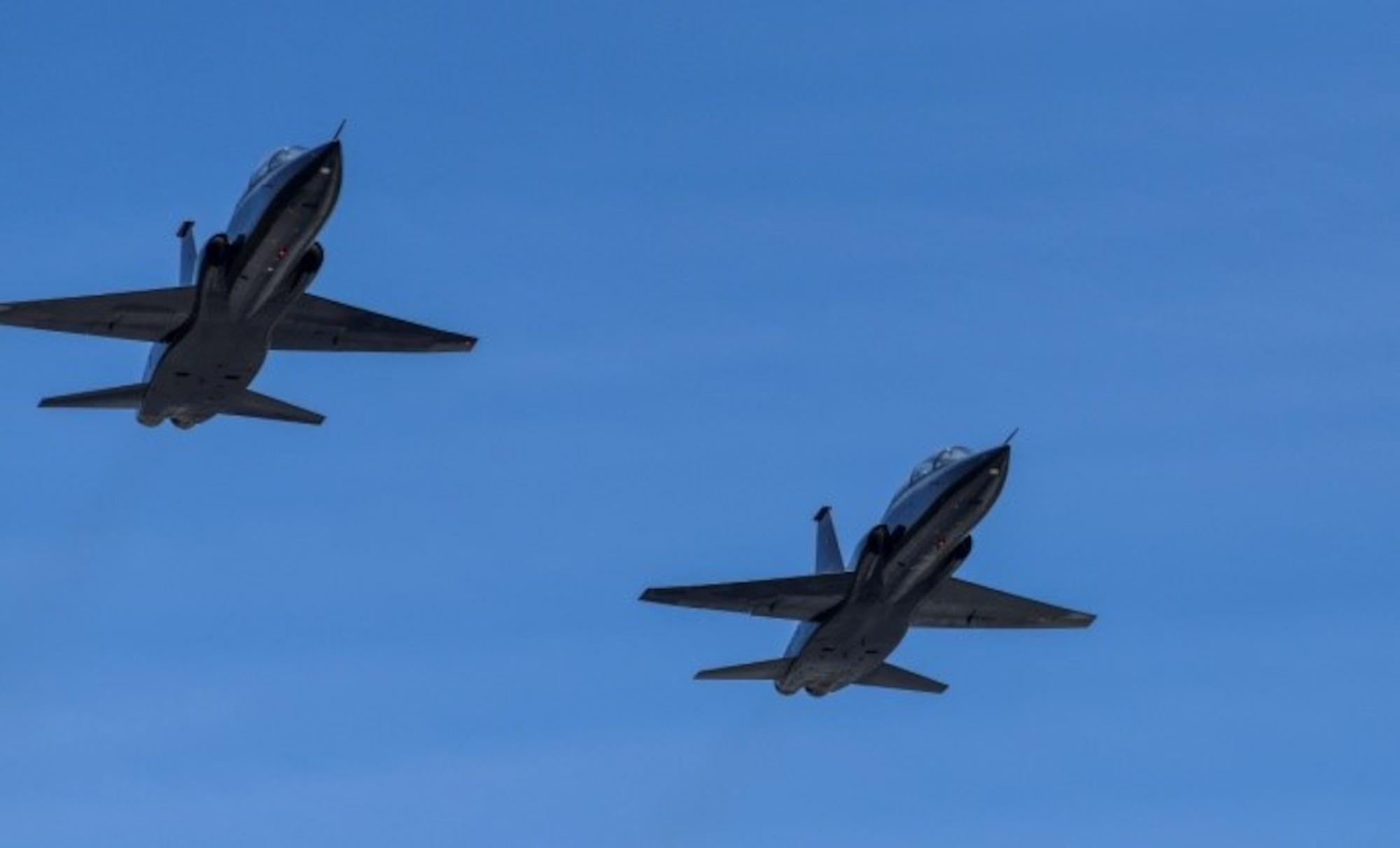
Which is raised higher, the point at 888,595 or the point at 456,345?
the point at 456,345

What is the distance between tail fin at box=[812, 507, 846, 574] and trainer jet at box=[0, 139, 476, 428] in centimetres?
1834

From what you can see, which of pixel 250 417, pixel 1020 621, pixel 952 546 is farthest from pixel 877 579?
pixel 250 417

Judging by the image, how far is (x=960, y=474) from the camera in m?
107

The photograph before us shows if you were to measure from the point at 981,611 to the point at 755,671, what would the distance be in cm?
912

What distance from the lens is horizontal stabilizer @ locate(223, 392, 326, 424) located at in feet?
366

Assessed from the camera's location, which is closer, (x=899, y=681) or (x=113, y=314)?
(x=113, y=314)

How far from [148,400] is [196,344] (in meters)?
3.44

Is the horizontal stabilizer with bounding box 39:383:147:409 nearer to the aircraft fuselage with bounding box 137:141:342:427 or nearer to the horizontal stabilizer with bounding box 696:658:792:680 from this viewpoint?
the aircraft fuselage with bounding box 137:141:342:427

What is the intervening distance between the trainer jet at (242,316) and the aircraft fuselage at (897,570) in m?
15.2

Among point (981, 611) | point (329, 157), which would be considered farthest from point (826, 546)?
point (329, 157)

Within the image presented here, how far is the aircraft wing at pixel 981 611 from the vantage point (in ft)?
388

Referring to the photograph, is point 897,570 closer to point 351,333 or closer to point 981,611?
point 981,611

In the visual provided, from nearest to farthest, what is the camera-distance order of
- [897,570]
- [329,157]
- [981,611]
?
[329,157] → [897,570] → [981,611]

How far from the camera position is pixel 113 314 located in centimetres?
10881
